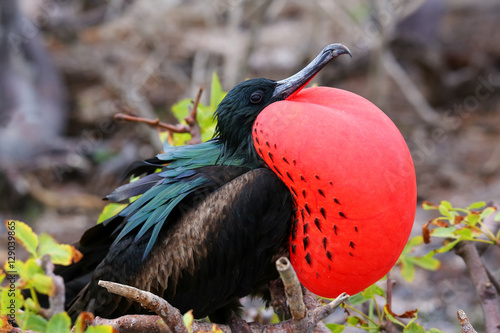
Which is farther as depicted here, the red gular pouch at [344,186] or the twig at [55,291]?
the twig at [55,291]

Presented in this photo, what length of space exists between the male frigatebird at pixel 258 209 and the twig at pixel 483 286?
25.8 inches

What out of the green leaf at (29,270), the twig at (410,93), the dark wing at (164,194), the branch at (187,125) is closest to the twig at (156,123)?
the branch at (187,125)

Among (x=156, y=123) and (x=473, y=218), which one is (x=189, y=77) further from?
(x=473, y=218)

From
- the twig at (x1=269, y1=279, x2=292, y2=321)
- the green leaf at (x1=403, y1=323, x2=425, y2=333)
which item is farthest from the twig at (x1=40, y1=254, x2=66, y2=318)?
the green leaf at (x1=403, y1=323, x2=425, y2=333)

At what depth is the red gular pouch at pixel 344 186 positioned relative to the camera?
1.70m

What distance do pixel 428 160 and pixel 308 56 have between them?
5.68 feet

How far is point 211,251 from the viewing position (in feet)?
6.75

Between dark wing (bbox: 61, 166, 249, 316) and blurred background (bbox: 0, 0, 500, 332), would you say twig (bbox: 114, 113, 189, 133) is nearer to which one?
dark wing (bbox: 61, 166, 249, 316)

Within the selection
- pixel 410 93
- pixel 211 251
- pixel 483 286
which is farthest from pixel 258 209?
pixel 410 93

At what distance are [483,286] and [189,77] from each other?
6162 mm

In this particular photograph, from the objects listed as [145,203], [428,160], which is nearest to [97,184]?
[428,160]

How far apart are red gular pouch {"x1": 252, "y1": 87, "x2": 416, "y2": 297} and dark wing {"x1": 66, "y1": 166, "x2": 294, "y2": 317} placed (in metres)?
0.13

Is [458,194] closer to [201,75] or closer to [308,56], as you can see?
[308,56]

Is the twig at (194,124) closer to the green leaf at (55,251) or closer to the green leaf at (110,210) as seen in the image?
the green leaf at (110,210)
